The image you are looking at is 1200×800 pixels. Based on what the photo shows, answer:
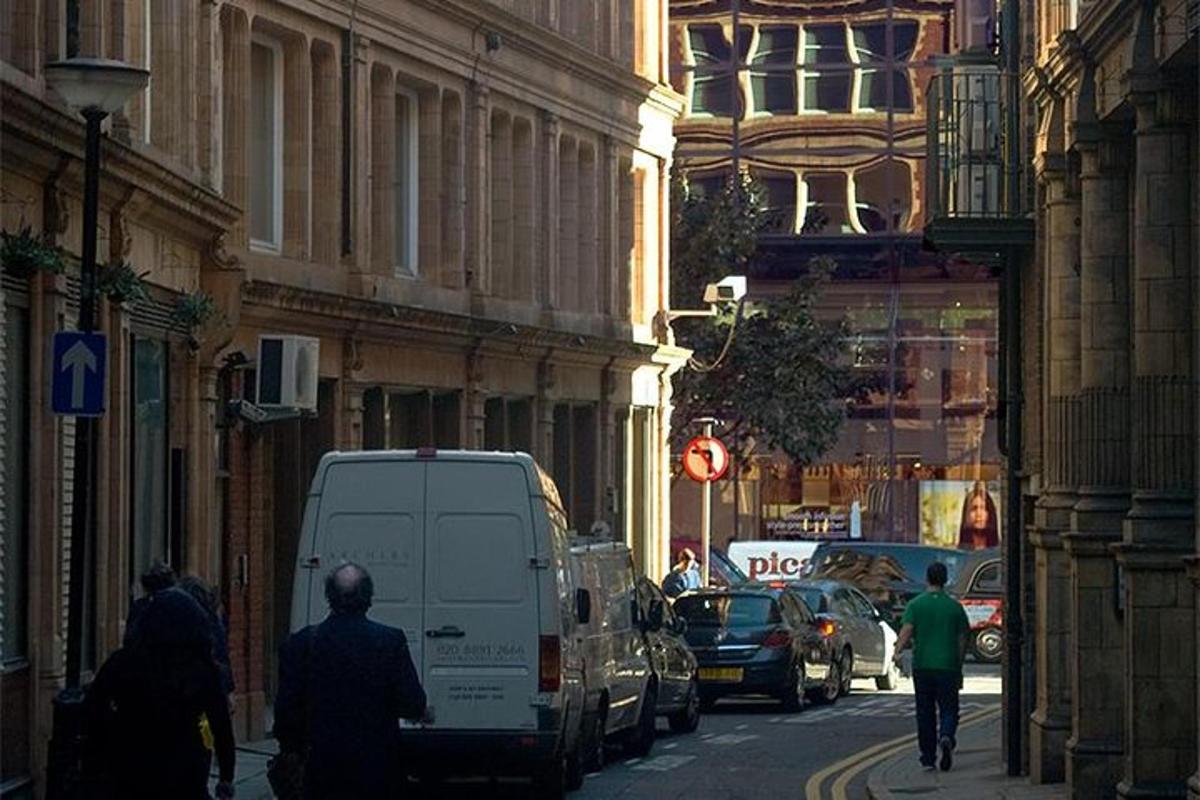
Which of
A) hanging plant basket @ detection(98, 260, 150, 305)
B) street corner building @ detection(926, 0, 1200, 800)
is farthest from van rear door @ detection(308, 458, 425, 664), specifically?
street corner building @ detection(926, 0, 1200, 800)

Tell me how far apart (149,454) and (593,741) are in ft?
15.7

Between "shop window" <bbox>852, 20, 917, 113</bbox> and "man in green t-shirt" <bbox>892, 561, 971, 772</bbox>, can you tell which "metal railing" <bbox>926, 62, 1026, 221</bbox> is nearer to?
"man in green t-shirt" <bbox>892, 561, 971, 772</bbox>

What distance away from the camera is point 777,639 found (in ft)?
115

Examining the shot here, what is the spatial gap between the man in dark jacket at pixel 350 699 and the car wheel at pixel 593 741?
11.6m

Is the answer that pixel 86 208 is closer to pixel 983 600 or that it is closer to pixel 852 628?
pixel 852 628

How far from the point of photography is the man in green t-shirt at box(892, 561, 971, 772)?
25.6m

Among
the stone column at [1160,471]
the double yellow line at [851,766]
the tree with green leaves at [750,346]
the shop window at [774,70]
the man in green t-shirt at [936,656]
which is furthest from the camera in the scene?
the shop window at [774,70]

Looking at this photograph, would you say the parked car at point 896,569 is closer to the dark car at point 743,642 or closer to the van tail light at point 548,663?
the dark car at point 743,642

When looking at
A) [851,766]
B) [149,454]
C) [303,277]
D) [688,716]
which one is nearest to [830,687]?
[688,716]

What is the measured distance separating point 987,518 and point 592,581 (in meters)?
37.0

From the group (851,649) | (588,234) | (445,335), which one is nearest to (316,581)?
(445,335)

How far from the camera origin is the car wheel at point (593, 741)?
25.3 m

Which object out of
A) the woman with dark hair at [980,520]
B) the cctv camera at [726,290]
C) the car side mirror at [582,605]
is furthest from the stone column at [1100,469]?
the woman with dark hair at [980,520]

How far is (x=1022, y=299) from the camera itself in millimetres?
26922
